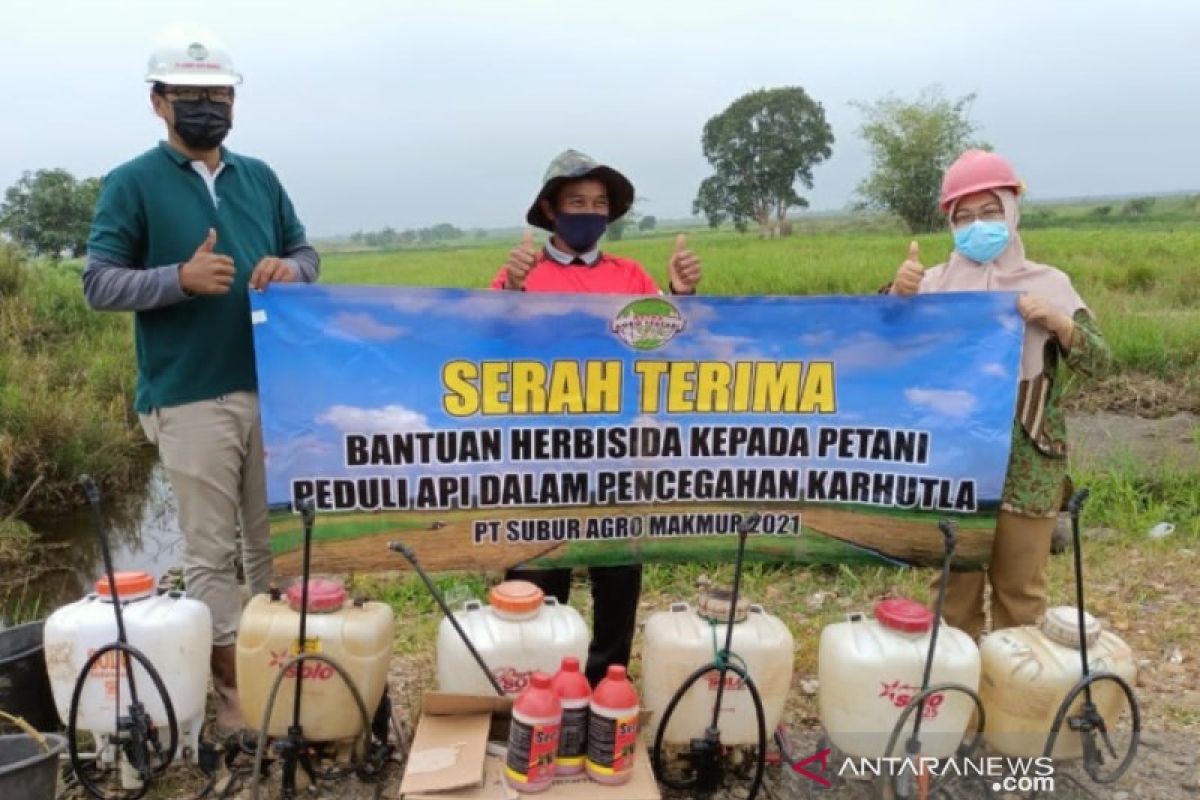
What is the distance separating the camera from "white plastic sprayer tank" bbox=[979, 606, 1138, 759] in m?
2.98

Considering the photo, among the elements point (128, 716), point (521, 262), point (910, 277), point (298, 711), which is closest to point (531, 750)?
point (298, 711)

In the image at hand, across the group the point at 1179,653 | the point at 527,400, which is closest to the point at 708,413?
the point at 527,400

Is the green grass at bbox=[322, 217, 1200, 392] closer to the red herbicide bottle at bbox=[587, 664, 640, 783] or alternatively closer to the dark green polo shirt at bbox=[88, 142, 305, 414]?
the dark green polo shirt at bbox=[88, 142, 305, 414]

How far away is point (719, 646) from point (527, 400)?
1086mm

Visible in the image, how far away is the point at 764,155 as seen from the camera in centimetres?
6581

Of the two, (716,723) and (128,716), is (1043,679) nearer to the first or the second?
(716,723)

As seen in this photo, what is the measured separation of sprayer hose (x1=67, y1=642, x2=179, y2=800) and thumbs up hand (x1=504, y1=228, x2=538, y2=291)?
1724 mm

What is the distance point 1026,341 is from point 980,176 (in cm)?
63

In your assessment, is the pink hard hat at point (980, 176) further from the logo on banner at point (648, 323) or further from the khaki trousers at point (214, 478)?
the khaki trousers at point (214, 478)

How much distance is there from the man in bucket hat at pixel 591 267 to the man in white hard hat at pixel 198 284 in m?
0.86

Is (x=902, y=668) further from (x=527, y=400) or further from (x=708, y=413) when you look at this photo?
(x=527, y=400)

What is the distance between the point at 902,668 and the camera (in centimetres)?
291

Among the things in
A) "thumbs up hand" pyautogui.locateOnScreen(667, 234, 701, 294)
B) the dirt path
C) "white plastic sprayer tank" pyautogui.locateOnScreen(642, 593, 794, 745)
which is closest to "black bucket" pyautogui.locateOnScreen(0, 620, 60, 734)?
"white plastic sprayer tank" pyautogui.locateOnScreen(642, 593, 794, 745)

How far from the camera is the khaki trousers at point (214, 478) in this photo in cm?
319
